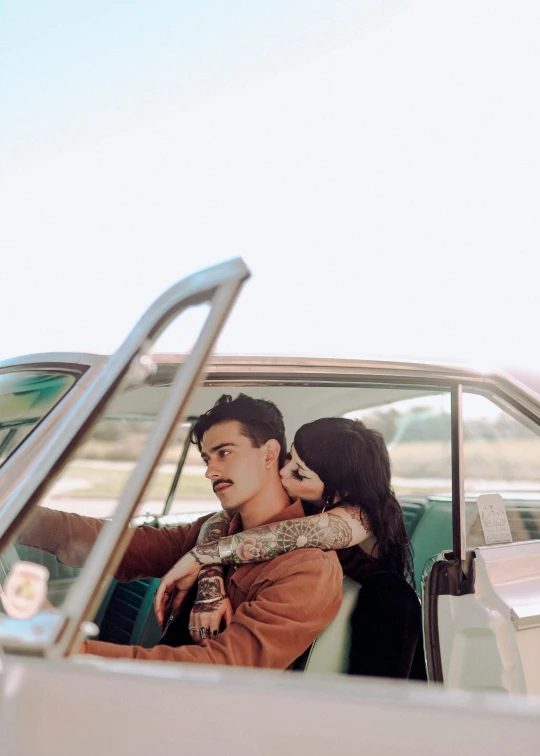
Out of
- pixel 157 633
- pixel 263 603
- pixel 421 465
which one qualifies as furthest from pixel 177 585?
pixel 421 465

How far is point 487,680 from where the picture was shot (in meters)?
2.03

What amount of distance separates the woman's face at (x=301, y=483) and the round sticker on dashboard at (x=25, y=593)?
1332 millimetres

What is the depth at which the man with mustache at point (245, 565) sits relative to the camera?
1898 millimetres

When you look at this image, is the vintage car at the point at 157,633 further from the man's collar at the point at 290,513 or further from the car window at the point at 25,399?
the man's collar at the point at 290,513

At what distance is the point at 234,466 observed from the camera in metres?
2.47

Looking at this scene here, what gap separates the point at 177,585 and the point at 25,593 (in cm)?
129

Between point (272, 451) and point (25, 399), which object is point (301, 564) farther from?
point (25, 399)

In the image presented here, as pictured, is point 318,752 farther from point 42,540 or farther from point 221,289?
point 42,540

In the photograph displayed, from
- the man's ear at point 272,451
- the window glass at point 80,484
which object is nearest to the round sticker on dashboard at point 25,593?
the window glass at point 80,484

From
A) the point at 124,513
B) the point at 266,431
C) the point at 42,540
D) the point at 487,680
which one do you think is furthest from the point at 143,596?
the point at 124,513

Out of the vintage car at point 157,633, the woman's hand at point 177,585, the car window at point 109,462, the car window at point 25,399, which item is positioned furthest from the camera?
the woman's hand at point 177,585

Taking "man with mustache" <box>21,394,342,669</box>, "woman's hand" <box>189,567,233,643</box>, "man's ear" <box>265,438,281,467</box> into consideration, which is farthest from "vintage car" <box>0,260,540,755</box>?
"woman's hand" <box>189,567,233,643</box>

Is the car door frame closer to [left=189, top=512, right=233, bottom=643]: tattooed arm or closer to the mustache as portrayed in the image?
[left=189, top=512, right=233, bottom=643]: tattooed arm

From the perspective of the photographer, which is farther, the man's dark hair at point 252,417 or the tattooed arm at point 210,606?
the man's dark hair at point 252,417
